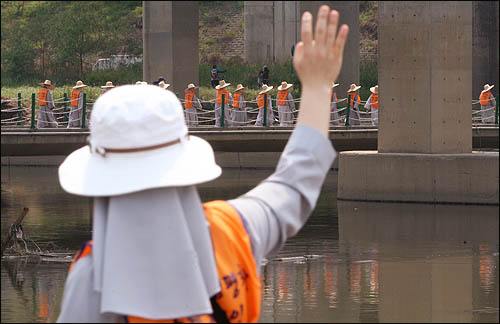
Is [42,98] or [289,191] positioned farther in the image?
[42,98]

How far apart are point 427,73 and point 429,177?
1.89 metres

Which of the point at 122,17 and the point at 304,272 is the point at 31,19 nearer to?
the point at 122,17

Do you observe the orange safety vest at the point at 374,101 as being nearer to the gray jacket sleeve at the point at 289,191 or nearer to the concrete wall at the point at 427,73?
the concrete wall at the point at 427,73

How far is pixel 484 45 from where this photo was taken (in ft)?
136

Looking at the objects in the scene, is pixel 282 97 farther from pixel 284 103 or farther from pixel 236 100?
pixel 236 100

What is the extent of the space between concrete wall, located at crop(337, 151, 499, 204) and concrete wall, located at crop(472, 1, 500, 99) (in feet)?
66.0

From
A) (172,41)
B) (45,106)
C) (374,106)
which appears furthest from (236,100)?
(172,41)

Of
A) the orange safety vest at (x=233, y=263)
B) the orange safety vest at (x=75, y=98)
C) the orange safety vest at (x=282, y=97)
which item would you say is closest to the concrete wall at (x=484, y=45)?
the orange safety vest at (x=282, y=97)

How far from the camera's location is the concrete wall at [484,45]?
41.0 m

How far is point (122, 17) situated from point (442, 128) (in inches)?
1636

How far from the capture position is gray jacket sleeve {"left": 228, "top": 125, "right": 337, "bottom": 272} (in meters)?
2.64

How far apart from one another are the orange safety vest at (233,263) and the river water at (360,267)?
7337mm

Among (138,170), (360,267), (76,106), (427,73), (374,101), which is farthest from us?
(374,101)

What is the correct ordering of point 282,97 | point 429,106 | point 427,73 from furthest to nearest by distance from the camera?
point 282,97, point 429,106, point 427,73
